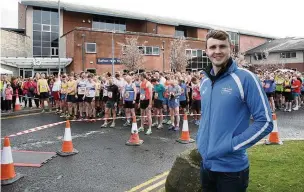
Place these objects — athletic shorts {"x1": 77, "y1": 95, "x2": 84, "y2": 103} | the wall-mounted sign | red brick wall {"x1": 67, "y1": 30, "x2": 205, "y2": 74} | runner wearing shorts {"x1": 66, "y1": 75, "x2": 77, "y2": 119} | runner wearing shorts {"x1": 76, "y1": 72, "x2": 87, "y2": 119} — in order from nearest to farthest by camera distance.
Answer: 1. runner wearing shorts {"x1": 76, "y1": 72, "x2": 87, "y2": 119}
2. athletic shorts {"x1": 77, "y1": 95, "x2": 84, "y2": 103}
3. runner wearing shorts {"x1": 66, "y1": 75, "x2": 77, "y2": 119}
4. red brick wall {"x1": 67, "y1": 30, "x2": 205, "y2": 74}
5. the wall-mounted sign

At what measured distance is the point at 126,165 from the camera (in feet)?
23.1

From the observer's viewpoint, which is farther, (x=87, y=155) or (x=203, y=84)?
(x=87, y=155)

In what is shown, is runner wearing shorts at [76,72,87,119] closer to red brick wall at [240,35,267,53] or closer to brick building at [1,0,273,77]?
brick building at [1,0,273,77]

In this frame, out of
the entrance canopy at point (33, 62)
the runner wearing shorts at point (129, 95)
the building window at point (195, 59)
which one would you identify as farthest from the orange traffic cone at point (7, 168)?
the building window at point (195, 59)

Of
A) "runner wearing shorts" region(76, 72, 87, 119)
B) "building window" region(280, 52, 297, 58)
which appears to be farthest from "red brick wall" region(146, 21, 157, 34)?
"runner wearing shorts" region(76, 72, 87, 119)

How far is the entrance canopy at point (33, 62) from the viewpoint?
35469mm

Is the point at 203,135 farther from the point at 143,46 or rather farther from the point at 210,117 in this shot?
the point at 143,46

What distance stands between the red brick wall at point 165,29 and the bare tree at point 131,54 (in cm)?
986

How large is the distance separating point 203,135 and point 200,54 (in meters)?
51.5

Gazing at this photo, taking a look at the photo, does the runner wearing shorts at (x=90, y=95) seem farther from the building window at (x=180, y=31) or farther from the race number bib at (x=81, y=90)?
the building window at (x=180, y=31)

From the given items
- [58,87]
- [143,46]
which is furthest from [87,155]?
[143,46]

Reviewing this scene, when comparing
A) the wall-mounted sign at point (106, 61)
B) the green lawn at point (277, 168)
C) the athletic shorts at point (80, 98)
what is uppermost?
the wall-mounted sign at point (106, 61)

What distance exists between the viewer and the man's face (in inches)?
104

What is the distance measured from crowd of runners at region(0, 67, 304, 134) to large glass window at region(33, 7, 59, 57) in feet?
87.7
